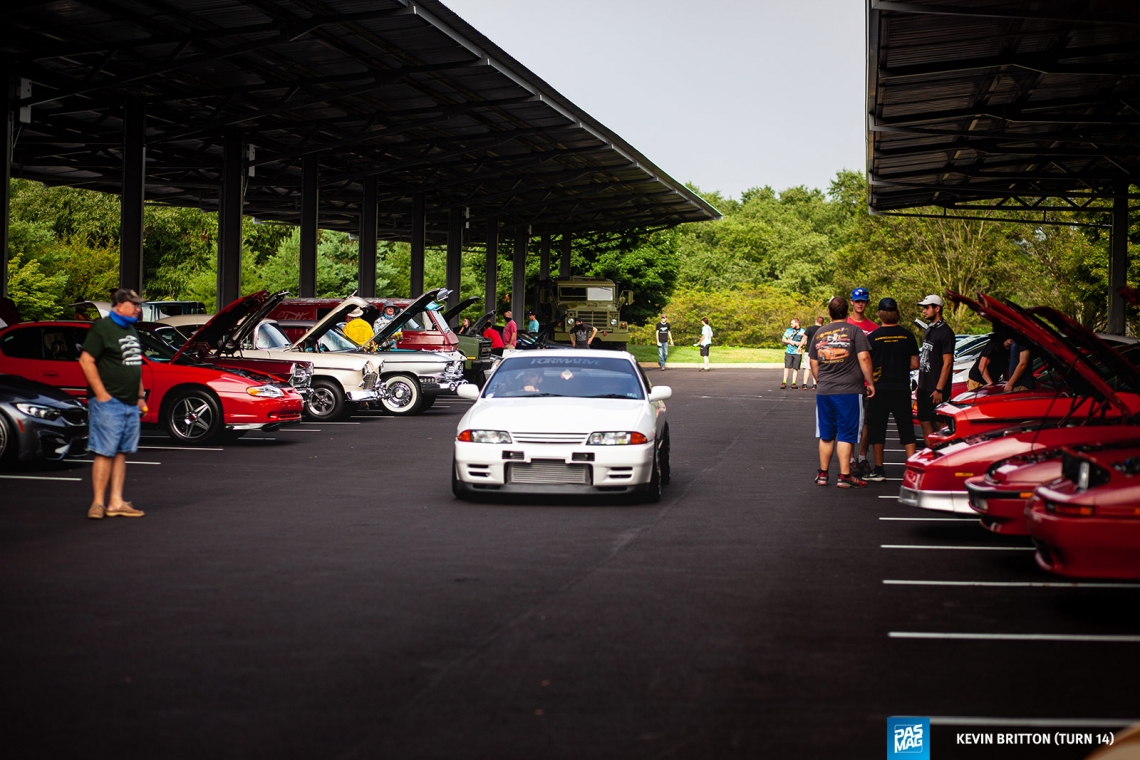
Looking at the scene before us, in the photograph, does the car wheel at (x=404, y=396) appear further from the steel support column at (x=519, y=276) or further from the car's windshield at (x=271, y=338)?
the steel support column at (x=519, y=276)

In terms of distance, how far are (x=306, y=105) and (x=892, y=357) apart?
59.2ft

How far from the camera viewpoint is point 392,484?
13.2 meters

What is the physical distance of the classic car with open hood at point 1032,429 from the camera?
30.4ft

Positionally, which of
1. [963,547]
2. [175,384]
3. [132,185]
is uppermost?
[132,185]

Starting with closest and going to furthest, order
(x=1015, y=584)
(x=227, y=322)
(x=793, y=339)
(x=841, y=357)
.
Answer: (x=1015, y=584) → (x=841, y=357) → (x=227, y=322) → (x=793, y=339)

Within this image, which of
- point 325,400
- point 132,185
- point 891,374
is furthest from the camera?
point 132,185

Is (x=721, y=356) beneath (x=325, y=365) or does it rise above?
above

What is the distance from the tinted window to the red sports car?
1345 cm

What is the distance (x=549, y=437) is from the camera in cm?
1146

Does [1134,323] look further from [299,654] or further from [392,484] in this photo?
[299,654]

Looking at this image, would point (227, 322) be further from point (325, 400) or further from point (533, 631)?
point (533, 631)

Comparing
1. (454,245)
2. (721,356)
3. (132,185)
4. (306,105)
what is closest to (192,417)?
(132,185)

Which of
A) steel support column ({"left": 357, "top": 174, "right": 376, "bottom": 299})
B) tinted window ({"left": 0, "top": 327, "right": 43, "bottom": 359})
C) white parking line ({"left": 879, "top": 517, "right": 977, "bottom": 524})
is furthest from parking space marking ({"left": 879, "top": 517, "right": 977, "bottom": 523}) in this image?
steel support column ({"left": 357, "top": 174, "right": 376, "bottom": 299})

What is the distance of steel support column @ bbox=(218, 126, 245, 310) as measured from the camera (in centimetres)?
3123
